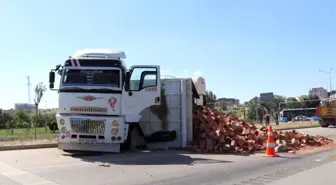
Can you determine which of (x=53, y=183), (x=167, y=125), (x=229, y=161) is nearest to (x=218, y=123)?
(x=167, y=125)

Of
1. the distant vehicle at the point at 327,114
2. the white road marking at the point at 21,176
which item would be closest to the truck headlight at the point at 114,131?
the white road marking at the point at 21,176

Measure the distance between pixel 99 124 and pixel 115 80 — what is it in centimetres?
162

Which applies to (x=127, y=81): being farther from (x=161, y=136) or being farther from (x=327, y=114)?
(x=327, y=114)

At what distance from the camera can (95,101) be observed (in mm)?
13617

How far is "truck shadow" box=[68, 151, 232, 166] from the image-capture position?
12141 mm

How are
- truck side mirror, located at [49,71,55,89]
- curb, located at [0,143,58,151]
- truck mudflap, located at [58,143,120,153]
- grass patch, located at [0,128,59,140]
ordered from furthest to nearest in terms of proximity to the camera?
grass patch, located at [0,128,59,140]
curb, located at [0,143,58,151]
truck side mirror, located at [49,71,55,89]
truck mudflap, located at [58,143,120,153]

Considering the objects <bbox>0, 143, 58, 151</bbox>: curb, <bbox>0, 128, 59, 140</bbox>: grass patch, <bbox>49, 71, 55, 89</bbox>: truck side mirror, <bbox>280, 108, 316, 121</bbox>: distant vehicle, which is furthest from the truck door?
<bbox>280, 108, 316, 121</bbox>: distant vehicle

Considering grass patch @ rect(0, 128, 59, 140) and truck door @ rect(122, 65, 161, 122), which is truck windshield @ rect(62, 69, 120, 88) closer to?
truck door @ rect(122, 65, 161, 122)

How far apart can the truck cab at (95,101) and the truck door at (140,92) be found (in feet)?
0.12

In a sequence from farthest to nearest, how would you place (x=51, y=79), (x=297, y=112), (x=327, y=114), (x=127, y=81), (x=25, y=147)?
(x=297, y=112) < (x=327, y=114) < (x=25, y=147) < (x=51, y=79) < (x=127, y=81)

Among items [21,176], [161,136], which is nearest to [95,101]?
[161,136]

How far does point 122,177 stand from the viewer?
9438 millimetres

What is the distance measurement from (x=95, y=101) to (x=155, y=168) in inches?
153

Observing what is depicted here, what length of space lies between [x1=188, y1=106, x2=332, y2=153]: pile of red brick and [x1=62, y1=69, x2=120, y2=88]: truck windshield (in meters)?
4.18
